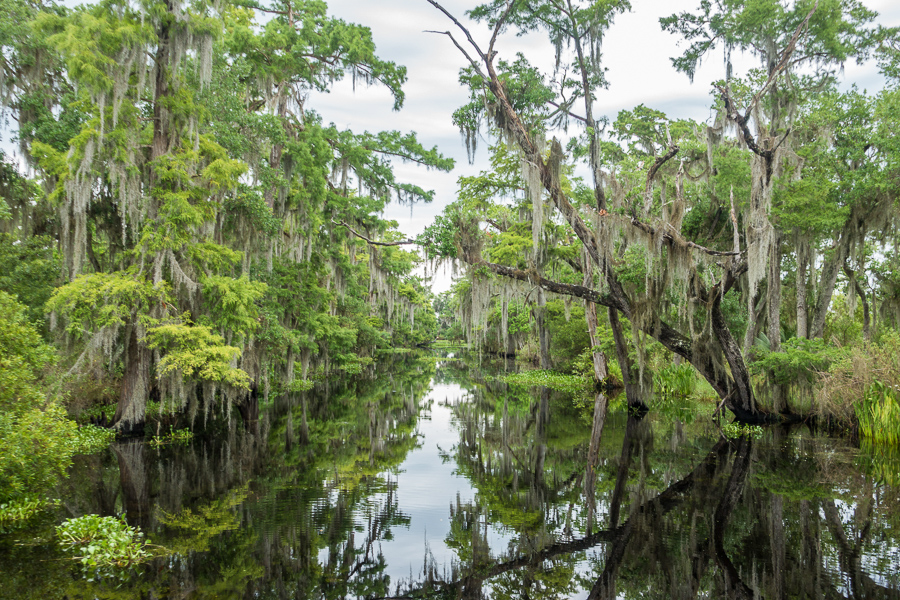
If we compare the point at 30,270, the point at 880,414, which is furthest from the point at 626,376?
the point at 30,270

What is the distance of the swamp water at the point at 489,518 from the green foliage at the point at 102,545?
140 mm

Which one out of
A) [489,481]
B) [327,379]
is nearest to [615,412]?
[489,481]

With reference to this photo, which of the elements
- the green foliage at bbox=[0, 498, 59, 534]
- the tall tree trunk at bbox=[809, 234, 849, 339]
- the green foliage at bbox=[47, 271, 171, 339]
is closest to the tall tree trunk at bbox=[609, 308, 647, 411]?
the tall tree trunk at bbox=[809, 234, 849, 339]

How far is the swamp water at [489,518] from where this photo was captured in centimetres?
486

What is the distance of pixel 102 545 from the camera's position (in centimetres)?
518

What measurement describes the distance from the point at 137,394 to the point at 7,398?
17.2ft

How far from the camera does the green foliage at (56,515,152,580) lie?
497cm

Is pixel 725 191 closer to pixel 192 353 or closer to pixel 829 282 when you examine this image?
pixel 829 282

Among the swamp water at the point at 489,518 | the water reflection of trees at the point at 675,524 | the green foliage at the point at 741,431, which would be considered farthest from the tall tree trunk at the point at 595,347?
the water reflection of trees at the point at 675,524

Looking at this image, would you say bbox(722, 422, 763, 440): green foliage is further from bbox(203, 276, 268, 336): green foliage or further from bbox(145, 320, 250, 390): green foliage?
bbox(203, 276, 268, 336): green foliage

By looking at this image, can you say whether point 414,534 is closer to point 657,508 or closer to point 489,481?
point 489,481

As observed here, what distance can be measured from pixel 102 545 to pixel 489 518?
414cm

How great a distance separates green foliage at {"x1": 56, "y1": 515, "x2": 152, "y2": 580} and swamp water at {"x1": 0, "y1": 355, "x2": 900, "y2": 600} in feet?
0.46

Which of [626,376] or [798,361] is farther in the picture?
[626,376]
